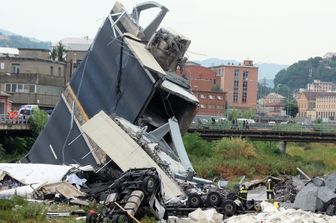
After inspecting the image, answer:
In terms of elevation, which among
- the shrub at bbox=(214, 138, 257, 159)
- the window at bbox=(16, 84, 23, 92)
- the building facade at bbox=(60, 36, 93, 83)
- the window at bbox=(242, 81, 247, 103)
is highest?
the building facade at bbox=(60, 36, 93, 83)

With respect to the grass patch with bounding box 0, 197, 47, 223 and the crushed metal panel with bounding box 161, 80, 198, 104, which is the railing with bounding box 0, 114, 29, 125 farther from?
the grass patch with bounding box 0, 197, 47, 223

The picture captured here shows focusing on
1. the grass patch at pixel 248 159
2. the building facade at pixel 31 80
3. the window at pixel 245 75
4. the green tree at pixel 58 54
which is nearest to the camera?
the grass patch at pixel 248 159

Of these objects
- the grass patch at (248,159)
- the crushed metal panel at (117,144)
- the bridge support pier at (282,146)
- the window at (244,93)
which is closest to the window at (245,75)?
the window at (244,93)

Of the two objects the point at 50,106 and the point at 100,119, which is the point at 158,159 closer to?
the point at 100,119

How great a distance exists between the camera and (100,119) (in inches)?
910

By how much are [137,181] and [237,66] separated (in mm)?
124659

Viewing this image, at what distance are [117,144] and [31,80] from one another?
38.7 meters

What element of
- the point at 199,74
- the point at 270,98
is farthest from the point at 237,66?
the point at 270,98

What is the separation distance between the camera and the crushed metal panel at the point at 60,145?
83.0 ft

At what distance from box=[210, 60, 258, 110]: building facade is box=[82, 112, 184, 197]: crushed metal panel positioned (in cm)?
11566

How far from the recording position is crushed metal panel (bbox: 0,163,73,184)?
826 inches

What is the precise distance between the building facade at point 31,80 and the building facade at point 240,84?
7689 centimetres

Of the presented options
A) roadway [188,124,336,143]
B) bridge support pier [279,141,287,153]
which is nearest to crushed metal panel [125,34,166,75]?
roadway [188,124,336,143]

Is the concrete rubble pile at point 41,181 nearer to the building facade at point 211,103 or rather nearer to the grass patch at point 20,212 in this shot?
the grass patch at point 20,212
